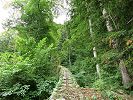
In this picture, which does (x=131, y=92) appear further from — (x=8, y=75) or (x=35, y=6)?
(x=35, y=6)

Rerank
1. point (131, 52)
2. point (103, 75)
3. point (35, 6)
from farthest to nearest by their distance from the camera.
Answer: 1. point (35, 6)
2. point (103, 75)
3. point (131, 52)

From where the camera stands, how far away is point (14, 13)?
19000mm

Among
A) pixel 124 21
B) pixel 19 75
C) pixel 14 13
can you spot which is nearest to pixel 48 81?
pixel 19 75

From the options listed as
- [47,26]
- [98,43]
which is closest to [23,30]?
[47,26]

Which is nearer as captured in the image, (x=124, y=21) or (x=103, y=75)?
(x=124, y=21)

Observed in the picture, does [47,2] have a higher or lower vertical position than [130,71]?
higher

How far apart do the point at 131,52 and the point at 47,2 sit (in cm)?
Answer: 1259

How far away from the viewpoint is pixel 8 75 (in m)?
7.95

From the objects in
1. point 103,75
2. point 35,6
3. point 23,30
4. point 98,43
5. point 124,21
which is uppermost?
point 35,6

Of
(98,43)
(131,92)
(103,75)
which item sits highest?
(98,43)

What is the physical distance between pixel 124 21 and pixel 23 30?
12.0m

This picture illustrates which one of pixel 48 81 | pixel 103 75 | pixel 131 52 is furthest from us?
pixel 103 75

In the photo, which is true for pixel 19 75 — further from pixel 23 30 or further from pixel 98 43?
pixel 23 30

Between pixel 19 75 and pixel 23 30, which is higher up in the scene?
pixel 23 30
